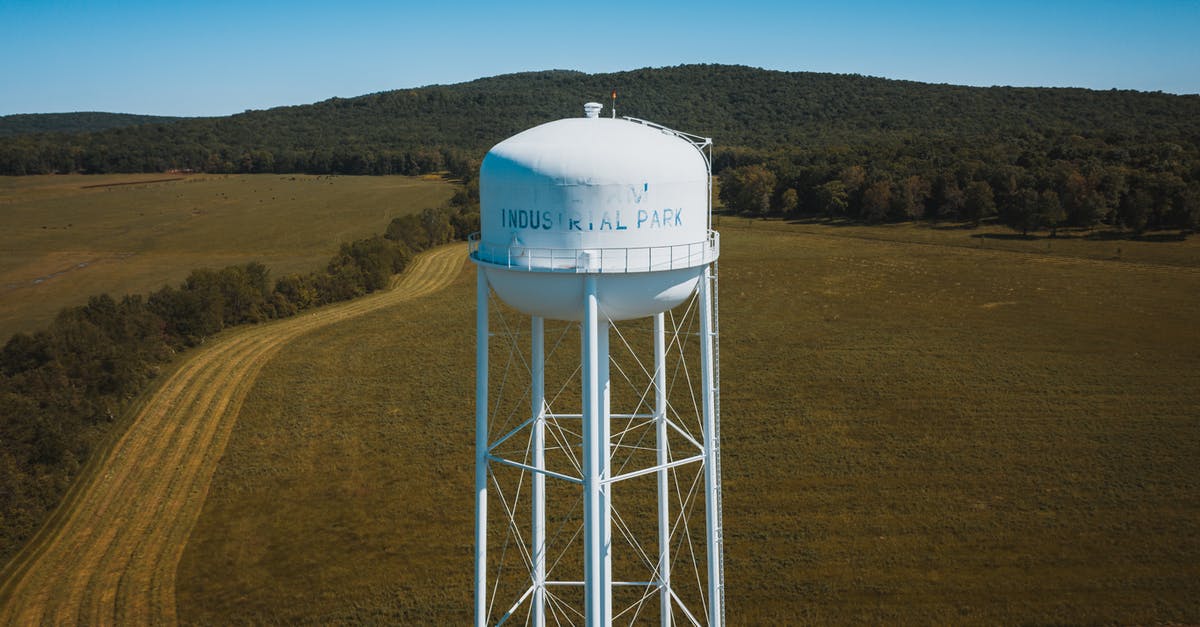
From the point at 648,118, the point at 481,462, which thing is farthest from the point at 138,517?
the point at 648,118

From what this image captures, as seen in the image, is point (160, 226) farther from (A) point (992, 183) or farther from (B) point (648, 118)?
(B) point (648, 118)

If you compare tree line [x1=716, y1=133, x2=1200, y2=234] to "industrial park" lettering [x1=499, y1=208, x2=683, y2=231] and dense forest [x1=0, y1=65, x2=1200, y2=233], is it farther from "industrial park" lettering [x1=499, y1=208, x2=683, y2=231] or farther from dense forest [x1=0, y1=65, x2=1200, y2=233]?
"industrial park" lettering [x1=499, y1=208, x2=683, y2=231]

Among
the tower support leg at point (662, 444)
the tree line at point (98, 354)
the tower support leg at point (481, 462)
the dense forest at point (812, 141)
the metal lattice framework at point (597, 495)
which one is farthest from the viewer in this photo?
the dense forest at point (812, 141)

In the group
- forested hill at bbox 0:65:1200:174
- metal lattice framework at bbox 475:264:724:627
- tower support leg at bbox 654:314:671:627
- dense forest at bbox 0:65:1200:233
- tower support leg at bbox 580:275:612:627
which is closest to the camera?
tower support leg at bbox 580:275:612:627

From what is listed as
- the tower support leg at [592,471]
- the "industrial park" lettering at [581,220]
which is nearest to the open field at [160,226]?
the "industrial park" lettering at [581,220]

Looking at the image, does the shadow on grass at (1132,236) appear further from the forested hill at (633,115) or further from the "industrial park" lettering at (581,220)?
the "industrial park" lettering at (581,220)

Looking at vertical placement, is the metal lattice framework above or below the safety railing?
below

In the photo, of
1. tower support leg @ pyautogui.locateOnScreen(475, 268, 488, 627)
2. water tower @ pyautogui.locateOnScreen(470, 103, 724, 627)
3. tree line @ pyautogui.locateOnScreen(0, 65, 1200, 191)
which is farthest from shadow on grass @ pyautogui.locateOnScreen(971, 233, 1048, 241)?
tower support leg @ pyautogui.locateOnScreen(475, 268, 488, 627)
